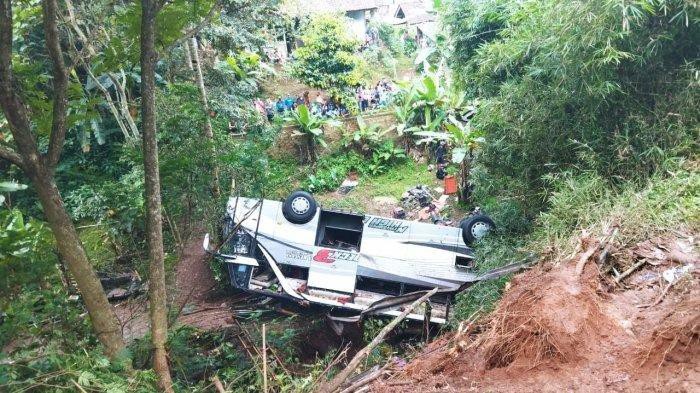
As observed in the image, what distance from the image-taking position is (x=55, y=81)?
3.70 metres

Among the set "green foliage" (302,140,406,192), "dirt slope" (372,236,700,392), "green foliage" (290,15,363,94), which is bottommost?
"dirt slope" (372,236,700,392)

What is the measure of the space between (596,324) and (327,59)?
15.2 m

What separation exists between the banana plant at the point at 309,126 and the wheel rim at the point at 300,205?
605 cm

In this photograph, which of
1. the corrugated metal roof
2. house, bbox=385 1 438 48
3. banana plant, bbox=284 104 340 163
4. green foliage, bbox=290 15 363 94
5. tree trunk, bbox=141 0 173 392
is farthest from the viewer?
house, bbox=385 1 438 48

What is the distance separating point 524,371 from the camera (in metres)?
3.23

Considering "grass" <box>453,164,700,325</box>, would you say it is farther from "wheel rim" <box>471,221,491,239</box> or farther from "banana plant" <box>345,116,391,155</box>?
"banana plant" <box>345,116,391,155</box>

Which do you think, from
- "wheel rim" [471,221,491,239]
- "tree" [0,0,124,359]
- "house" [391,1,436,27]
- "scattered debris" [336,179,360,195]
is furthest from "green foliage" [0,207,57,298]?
"house" [391,1,436,27]

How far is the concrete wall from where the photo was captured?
14.5 metres

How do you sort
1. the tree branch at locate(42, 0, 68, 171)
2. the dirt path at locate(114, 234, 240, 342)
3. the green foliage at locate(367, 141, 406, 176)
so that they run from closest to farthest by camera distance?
the tree branch at locate(42, 0, 68, 171) → the dirt path at locate(114, 234, 240, 342) → the green foliage at locate(367, 141, 406, 176)

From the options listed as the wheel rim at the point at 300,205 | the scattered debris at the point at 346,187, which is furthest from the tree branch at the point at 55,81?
the scattered debris at the point at 346,187

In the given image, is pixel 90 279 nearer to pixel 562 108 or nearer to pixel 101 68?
pixel 101 68

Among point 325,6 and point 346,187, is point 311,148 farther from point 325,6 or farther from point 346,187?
point 325,6

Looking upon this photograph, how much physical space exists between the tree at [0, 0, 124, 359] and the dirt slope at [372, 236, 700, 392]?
8.59 feet

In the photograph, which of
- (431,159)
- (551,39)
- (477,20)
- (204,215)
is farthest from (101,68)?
(431,159)
